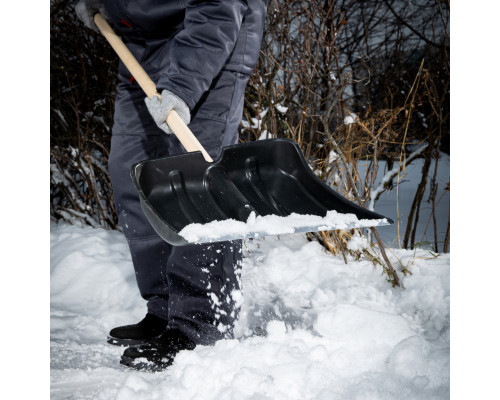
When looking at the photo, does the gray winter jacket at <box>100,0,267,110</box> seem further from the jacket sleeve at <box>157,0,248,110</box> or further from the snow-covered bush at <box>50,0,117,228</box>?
the snow-covered bush at <box>50,0,117,228</box>

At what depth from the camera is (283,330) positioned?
6.76ft

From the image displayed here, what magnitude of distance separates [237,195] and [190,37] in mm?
570

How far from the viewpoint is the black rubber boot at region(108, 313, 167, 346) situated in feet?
6.97

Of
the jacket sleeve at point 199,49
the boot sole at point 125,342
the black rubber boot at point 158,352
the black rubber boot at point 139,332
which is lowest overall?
the boot sole at point 125,342

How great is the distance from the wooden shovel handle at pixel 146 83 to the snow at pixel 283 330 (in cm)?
69

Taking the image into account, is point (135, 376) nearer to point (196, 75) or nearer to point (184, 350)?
point (184, 350)

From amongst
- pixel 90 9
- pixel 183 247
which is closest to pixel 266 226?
pixel 183 247

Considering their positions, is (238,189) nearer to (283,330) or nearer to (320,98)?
(283,330)

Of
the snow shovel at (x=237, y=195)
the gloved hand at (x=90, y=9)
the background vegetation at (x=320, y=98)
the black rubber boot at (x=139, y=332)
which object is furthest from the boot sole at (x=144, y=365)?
the gloved hand at (x=90, y=9)

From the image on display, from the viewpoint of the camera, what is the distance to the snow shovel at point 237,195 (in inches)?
60.4

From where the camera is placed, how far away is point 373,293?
7.91 feet

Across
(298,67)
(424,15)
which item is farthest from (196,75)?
(424,15)

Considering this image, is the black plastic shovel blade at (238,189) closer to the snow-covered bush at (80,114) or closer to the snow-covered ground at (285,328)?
the snow-covered ground at (285,328)

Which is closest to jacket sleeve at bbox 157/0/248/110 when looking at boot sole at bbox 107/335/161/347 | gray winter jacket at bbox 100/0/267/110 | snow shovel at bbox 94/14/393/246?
gray winter jacket at bbox 100/0/267/110
